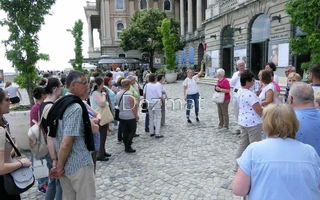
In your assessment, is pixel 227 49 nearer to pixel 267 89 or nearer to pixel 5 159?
pixel 267 89

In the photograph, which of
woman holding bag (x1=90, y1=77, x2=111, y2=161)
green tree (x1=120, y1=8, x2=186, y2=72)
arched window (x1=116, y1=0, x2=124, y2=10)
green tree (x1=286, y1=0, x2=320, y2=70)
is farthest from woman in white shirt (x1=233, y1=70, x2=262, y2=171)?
arched window (x1=116, y1=0, x2=124, y2=10)

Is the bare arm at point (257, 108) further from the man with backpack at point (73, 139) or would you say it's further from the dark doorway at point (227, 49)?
the dark doorway at point (227, 49)

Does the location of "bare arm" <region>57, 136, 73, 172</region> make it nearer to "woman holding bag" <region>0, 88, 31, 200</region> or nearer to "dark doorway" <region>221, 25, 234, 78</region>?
"woman holding bag" <region>0, 88, 31, 200</region>

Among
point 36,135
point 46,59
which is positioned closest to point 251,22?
point 46,59

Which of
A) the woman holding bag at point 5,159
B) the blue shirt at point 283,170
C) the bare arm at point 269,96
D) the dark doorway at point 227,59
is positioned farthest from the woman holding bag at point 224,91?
the dark doorway at point 227,59

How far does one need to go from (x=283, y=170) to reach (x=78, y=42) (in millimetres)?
17980

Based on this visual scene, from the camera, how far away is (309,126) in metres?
2.44

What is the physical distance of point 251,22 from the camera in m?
20.1

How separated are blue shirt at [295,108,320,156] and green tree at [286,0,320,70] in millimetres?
5532

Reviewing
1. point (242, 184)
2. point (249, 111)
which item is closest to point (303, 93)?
point (242, 184)

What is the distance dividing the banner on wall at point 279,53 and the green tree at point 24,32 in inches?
539

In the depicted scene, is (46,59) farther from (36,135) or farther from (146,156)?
(36,135)

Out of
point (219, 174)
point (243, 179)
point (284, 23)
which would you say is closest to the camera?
point (243, 179)

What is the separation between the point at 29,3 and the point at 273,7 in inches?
629
